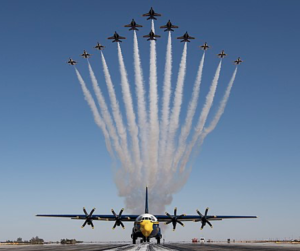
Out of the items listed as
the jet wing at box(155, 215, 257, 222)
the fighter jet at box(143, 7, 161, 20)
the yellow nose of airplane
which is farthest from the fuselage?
the fighter jet at box(143, 7, 161, 20)

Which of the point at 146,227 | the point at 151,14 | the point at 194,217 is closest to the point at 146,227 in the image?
the point at 146,227

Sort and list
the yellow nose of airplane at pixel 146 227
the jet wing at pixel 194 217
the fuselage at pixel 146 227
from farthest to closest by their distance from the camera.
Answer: the jet wing at pixel 194 217 → the fuselage at pixel 146 227 → the yellow nose of airplane at pixel 146 227

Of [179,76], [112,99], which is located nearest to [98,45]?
[112,99]

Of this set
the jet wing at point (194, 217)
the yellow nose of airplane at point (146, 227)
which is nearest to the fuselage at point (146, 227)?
the yellow nose of airplane at point (146, 227)

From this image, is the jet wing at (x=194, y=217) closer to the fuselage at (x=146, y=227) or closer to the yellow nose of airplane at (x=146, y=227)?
the fuselage at (x=146, y=227)

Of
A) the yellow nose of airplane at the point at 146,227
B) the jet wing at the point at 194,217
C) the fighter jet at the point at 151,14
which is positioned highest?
the fighter jet at the point at 151,14

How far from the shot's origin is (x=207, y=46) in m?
81.9

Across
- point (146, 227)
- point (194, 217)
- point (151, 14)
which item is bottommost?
point (146, 227)

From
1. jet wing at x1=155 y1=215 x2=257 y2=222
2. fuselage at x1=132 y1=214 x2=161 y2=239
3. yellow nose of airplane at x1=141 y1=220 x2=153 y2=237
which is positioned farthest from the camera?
jet wing at x1=155 y1=215 x2=257 y2=222

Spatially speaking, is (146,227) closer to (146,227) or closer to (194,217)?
(146,227)

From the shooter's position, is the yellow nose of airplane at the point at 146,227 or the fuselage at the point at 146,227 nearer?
the yellow nose of airplane at the point at 146,227

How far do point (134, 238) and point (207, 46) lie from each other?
4553 centimetres

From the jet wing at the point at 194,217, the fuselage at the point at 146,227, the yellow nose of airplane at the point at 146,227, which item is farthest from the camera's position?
the jet wing at the point at 194,217

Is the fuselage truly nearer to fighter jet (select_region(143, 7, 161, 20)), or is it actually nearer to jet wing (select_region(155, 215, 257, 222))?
jet wing (select_region(155, 215, 257, 222))
